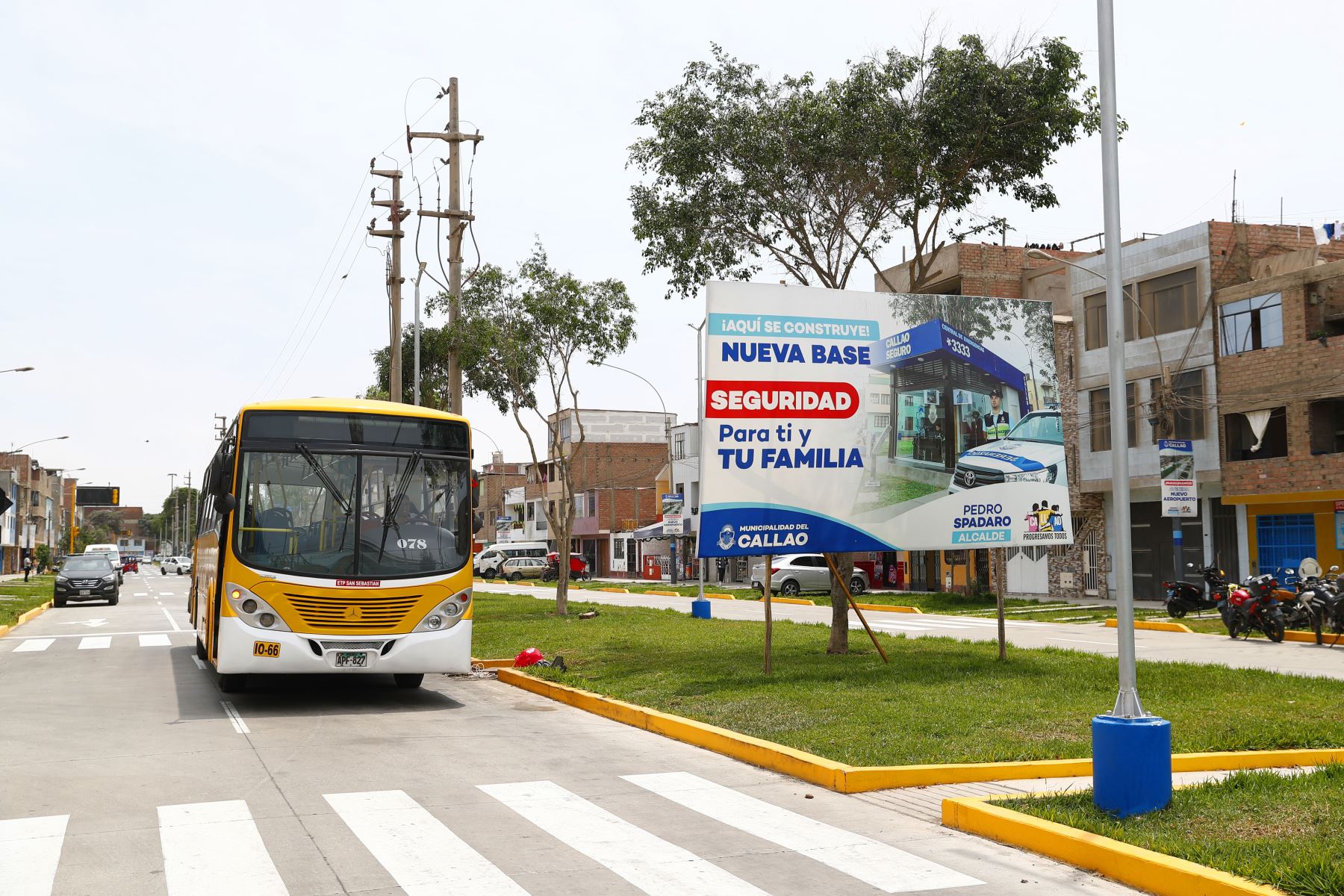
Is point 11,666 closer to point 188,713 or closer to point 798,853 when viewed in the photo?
point 188,713

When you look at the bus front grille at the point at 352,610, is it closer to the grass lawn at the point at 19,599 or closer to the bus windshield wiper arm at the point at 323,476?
the bus windshield wiper arm at the point at 323,476

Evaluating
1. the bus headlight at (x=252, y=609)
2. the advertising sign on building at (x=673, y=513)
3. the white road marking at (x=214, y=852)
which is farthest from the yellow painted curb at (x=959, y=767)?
the advertising sign on building at (x=673, y=513)

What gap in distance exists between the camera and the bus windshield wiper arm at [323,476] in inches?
516

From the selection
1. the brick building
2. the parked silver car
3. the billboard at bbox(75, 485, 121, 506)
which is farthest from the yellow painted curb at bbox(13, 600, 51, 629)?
the billboard at bbox(75, 485, 121, 506)

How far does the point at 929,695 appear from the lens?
1259 centimetres

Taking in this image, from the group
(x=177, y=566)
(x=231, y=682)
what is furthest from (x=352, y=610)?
(x=177, y=566)

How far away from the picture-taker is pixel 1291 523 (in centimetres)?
3191

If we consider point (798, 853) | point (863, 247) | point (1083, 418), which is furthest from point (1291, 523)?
point (798, 853)

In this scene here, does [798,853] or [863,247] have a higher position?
[863,247]

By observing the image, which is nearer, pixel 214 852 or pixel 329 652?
pixel 214 852

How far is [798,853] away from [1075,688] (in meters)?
7.31

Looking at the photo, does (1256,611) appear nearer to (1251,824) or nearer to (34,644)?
(1251,824)

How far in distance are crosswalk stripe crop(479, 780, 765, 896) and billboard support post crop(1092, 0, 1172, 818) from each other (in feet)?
7.97

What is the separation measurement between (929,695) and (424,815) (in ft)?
21.5
